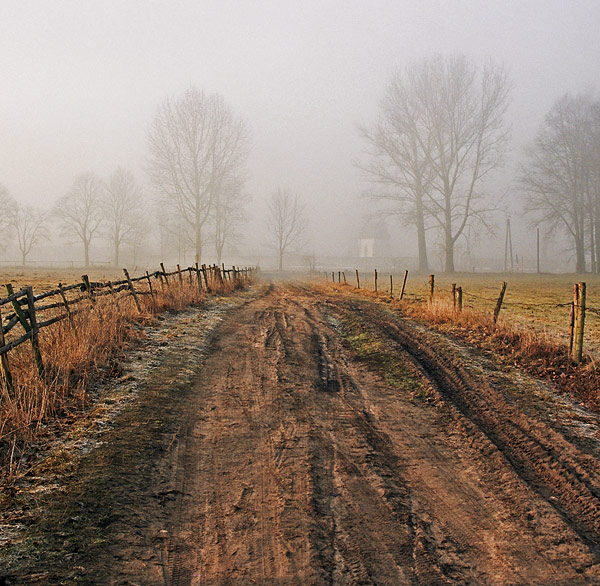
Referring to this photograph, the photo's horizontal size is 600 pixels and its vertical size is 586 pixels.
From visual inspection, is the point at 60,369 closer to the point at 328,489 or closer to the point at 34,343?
the point at 34,343

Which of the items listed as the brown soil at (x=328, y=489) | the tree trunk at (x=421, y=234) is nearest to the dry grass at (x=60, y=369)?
the brown soil at (x=328, y=489)

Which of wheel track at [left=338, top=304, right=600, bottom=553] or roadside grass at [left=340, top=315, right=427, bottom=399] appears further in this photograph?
roadside grass at [left=340, top=315, right=427, bottom=399]

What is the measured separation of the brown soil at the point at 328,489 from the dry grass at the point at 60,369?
0.73m

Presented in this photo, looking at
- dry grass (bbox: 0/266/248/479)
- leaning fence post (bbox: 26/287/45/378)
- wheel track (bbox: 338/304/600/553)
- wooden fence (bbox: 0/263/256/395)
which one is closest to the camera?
wheel track (bbox: 338/304/600/553)

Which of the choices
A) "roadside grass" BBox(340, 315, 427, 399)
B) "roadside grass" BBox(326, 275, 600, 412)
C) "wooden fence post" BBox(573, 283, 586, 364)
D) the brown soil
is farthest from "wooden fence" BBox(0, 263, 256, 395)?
"wooden fence post" BBox(573, 283, 586, 364)

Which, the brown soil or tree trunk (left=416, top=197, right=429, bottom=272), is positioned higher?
tree trunk (left=416, top=197, right=429, bottom=272)

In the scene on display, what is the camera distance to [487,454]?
4.36 metres

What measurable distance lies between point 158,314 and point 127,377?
5.04 metres

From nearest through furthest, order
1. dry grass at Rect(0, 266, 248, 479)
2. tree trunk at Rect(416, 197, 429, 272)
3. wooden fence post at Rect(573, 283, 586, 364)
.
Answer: dry grass at Rect(0, 266, 248, 479)
wooden fence post at Rect(573, 283, 586, 364)
tree trunk at Rect(416, 197, 429, 272)

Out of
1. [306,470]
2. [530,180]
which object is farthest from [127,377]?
[530,180]

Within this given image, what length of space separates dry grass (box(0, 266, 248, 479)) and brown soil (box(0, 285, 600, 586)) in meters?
0.73

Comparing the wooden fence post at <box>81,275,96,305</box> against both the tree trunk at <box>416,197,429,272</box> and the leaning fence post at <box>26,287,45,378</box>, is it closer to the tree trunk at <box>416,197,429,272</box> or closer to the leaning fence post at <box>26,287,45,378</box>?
the leaning fence post at <box>26,287,45,378</box>

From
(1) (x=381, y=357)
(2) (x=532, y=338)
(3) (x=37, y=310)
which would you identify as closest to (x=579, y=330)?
(2) (x=532, y=338)

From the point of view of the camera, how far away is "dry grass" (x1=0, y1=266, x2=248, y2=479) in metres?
4.21
